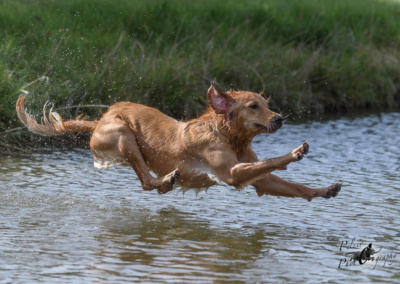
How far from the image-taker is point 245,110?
6137 millimetres

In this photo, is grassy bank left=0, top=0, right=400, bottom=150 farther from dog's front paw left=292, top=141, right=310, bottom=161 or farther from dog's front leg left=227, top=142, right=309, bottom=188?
dog's front paw left=292, top=141, right=310, bottom=161

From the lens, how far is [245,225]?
20.3 ft

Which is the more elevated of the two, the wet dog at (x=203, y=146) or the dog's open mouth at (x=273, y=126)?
the dog's open mouth at (x=273, y=126)

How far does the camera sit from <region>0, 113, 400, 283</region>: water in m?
4.78

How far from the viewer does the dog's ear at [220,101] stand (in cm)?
617

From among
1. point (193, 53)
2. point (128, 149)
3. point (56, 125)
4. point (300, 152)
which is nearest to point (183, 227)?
point (128, 149)

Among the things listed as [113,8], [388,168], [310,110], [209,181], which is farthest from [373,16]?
[209,181]

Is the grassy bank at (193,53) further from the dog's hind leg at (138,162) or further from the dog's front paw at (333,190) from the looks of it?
the dog's front paw at (333,190)

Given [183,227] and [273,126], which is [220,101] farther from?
[183,227]

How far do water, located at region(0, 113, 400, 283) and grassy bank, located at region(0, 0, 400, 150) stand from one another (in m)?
1.34

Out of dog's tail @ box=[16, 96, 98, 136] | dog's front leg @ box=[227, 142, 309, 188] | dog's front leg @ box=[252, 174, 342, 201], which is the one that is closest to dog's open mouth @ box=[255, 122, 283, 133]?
dog's front leg @ box=[227, 142, 309, 188]

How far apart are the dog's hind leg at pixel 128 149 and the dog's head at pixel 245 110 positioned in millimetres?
826

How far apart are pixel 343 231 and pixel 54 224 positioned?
2.30 meters

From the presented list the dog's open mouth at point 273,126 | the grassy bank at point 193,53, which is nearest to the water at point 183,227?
the dog's open mouth at point 273,126
